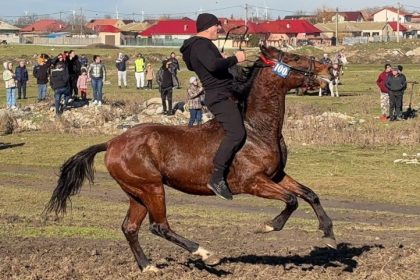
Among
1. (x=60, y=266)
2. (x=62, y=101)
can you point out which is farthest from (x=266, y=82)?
(x=62, y=101)

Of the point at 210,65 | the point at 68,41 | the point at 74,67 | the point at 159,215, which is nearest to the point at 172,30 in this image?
the point at 68,41

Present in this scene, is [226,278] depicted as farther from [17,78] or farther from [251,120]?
[17,78]

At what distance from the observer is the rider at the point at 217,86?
9828 mm

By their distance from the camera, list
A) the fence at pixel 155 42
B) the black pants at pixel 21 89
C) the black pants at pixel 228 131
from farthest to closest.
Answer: the fence at pixel 155 42 < the black pants at pixel 21 89 < the black pants at pixel 228 131

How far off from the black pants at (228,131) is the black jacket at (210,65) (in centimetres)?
11

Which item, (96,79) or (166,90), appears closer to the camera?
(166,90)

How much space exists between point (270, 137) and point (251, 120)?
0.32 metres

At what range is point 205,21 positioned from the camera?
1000 cm

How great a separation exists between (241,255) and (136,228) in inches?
74.4

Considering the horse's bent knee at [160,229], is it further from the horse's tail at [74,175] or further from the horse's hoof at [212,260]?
the horse's tail at [74,175]

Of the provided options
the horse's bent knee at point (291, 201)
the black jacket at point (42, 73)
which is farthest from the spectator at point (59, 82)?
the horse's bent knee at point (291, 201)

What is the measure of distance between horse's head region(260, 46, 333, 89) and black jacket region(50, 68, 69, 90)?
2227 cm

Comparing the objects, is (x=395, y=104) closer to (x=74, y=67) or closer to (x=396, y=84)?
(x=396, y=84)

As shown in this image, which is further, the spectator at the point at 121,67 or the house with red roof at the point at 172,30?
the house with red roof at the point at 172,30
